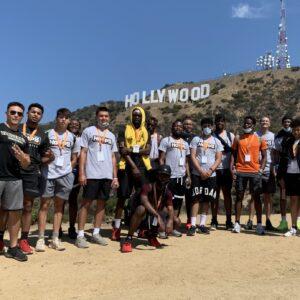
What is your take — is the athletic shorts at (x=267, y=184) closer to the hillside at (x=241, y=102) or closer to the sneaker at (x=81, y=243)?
the sneaker at (x=81, y=243)

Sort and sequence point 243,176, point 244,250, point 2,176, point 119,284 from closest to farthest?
1. point 119,284
2. point 2,176
3. point 244,250
4. point 243,176

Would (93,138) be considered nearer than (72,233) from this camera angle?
Yes

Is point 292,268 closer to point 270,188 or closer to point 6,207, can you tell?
point 270,188

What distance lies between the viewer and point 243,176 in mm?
8680

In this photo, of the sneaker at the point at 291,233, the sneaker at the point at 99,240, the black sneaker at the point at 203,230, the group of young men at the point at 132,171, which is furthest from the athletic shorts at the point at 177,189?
the sneaker at the point at 291,233

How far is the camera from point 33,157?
652 cm

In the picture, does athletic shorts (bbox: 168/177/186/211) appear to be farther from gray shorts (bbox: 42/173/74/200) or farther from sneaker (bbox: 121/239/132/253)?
gray shorts (bbox: 42/173/74/200)

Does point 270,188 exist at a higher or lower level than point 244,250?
higher

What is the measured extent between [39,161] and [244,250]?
3.49 meters

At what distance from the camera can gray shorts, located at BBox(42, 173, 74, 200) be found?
6.83 meters

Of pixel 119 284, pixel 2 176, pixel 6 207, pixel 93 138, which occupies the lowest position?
pixel 119 284

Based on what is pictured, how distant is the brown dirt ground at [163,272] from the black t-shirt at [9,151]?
1.20 metres

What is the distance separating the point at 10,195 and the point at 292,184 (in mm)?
5051

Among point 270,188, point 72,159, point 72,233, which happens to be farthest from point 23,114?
point 270,188
